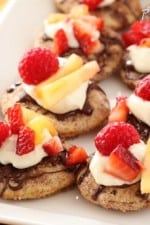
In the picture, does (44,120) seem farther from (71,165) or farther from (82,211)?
(82,211)

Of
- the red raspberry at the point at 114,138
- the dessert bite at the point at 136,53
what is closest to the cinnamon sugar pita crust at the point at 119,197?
the red raspberry at the point at 114,138

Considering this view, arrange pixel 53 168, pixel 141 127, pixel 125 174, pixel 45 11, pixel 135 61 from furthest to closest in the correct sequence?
pixel 45 11
pixel 135 61
pixel 141 127
pixel 53 168
pixel 125 174

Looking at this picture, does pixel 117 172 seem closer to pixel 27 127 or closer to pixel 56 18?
Answer: pixel 27 127

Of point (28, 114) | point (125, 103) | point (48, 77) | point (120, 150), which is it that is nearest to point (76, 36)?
point (48, 77)

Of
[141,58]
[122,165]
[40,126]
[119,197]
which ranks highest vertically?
[40,126]

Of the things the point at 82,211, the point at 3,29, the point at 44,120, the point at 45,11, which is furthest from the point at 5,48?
the point at 82,211

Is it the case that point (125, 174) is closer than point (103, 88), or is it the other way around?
point (125, 174)
